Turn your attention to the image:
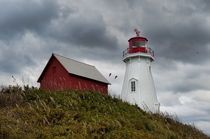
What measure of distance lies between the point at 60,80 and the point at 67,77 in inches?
35.9

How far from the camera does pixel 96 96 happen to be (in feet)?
43.7

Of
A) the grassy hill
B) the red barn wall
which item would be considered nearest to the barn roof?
the red barn wall

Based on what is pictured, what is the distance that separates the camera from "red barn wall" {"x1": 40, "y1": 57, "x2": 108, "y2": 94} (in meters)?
22.6

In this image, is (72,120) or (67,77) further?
(67,77)

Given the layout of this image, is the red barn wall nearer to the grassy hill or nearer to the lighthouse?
the lighthouse

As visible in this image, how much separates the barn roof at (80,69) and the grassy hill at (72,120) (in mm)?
10472

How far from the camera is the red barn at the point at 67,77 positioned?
74.6 ft

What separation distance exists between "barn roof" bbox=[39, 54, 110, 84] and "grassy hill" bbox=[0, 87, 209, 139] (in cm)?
1047

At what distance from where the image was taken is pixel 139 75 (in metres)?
25.2

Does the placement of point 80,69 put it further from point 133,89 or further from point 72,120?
point 72,120

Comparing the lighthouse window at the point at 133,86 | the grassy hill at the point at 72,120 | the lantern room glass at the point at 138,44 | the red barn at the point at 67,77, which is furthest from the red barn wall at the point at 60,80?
the grassy hill at the point at 72,120

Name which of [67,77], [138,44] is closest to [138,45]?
[138,44]

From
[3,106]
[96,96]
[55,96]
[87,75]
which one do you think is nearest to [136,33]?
[87,75]

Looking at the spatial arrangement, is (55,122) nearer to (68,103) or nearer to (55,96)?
(68,103)
